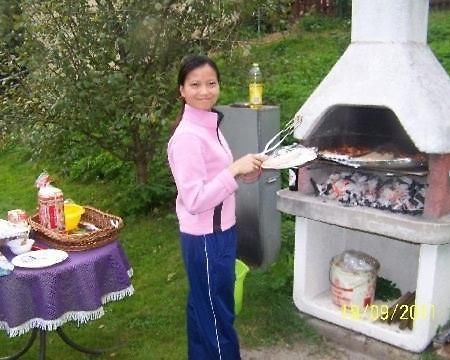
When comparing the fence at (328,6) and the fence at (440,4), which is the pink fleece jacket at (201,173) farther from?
the fence at (440,4)

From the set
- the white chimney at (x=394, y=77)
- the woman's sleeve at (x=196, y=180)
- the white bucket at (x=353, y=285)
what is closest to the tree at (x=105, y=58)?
the white chimney at (x=394, y=77)

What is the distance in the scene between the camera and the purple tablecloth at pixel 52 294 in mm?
2906

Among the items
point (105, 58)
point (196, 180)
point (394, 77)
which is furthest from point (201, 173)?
point (105, 58)

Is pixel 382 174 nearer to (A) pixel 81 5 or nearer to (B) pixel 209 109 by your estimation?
(B) pixel 209 109

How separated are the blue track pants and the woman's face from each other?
26.6 inches

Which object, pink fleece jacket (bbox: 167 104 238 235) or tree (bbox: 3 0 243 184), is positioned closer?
pink fleece jacket (bbox: 167 104 238 235)

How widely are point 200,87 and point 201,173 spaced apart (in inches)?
17.4

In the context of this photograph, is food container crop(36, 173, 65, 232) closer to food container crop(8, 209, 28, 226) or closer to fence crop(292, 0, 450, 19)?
food container crop(8, 209, 28, 226)

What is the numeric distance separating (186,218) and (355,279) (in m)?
1.53

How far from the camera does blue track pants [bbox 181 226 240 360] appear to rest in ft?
9.48

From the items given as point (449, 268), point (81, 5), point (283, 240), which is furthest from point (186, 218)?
point (81, 5)

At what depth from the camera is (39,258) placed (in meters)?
3.00

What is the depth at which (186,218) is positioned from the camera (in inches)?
113

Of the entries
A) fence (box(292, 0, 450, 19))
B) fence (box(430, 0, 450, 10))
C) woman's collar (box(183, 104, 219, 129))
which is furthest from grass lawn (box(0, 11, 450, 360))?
fence (box(430, 0, 450, 10))
